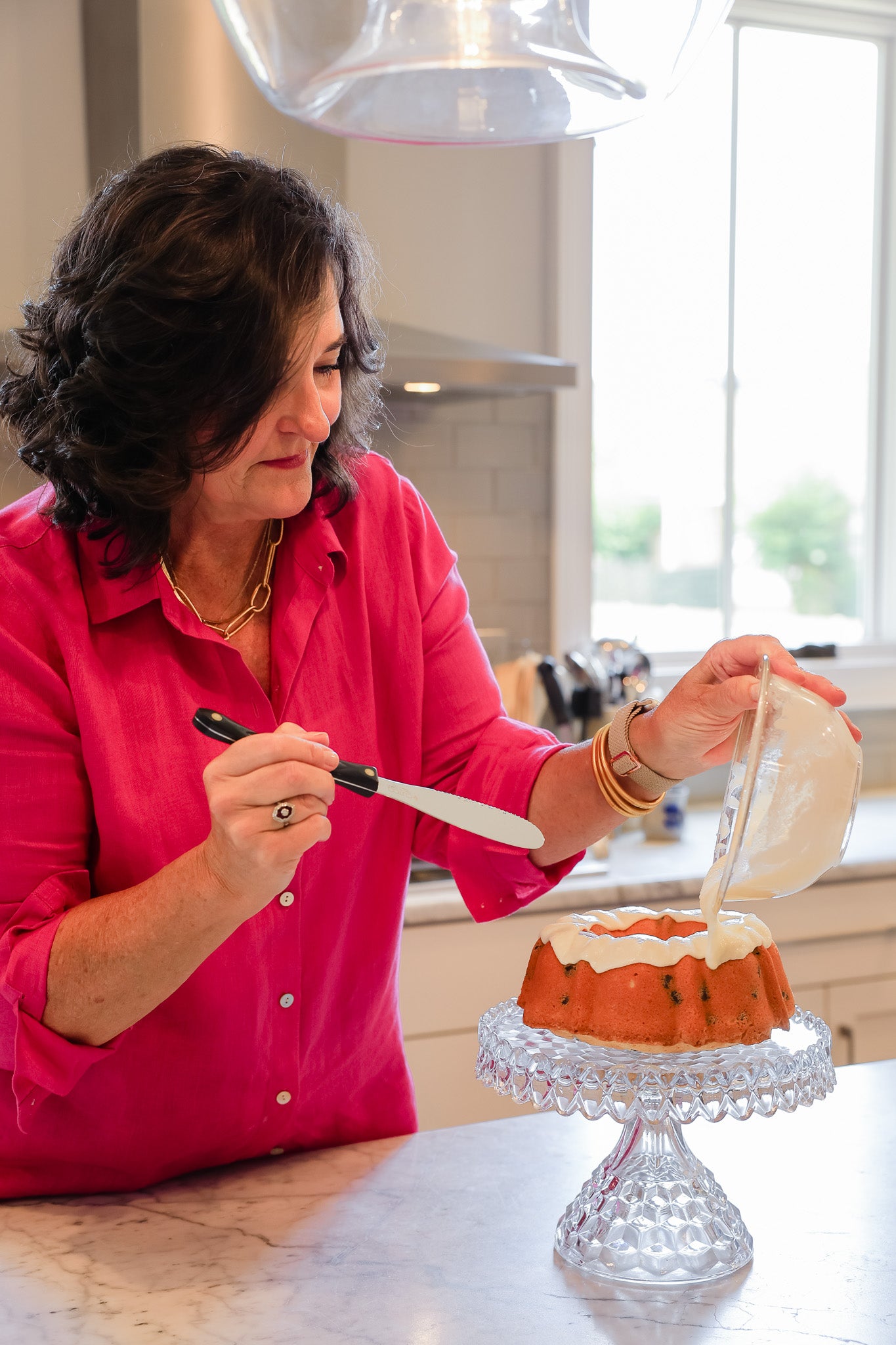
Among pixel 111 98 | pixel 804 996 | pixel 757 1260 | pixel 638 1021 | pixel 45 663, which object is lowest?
pixel 804 996

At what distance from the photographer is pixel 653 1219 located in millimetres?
1010

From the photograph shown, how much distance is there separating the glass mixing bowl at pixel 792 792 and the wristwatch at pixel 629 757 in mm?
251

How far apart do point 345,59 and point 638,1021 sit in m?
0.70

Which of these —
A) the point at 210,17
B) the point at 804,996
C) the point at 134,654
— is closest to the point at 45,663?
the point at 134,654

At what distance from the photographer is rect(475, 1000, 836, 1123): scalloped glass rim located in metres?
0.95

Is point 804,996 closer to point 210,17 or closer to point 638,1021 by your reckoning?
point 638,1021

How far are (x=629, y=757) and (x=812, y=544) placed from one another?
2525mm

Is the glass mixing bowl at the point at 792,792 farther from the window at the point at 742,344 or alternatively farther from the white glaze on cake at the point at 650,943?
the window at the point at 742,344

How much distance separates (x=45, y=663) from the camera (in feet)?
3.72

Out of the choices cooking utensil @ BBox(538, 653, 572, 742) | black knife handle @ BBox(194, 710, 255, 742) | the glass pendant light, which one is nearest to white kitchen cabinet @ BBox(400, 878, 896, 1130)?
cooking utensil @ BBox(538, 653, 572, 742)

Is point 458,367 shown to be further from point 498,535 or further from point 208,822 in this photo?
point 208,822

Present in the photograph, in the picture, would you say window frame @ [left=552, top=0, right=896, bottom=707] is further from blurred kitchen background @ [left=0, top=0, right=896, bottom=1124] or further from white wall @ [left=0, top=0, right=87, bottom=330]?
white wall @ [left=0, top=0, right=87, bottom=330]

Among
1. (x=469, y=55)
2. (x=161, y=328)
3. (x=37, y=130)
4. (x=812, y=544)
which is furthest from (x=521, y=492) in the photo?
(x=469, y=55)

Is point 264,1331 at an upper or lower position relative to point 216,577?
lower
